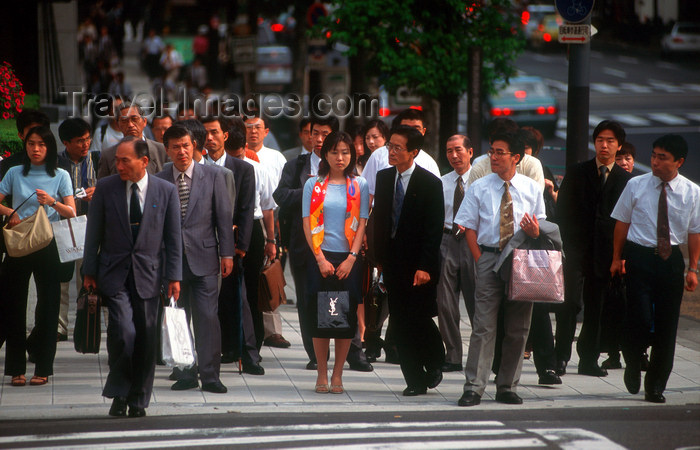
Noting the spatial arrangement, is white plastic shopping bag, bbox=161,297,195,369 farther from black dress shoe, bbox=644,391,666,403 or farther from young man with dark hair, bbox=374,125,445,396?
black dress shoe, bbox=644,391,666,403

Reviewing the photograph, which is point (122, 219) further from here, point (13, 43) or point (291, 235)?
point (13, 43)

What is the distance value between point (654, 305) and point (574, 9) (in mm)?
3630

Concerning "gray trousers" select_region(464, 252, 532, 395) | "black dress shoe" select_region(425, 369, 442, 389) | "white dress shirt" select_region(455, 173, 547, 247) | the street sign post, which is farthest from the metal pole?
"black dress shoe" select_region(425, 369, 442, 389)

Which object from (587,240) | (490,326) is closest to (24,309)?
(490,326)

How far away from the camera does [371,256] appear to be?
7.90 meters

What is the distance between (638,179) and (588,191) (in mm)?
809

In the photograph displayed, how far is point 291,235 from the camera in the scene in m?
8.57

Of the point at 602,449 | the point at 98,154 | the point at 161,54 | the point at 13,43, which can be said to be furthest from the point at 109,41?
the point at 602,449

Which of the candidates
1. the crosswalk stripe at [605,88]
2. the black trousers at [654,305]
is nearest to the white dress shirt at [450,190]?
the black trousers at [654,305]

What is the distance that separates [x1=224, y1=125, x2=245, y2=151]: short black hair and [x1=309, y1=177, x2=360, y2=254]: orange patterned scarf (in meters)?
1.31

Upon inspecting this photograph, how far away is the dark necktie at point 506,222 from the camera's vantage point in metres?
7.35

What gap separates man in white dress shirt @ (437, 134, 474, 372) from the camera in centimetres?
863

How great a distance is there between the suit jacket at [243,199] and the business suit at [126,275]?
1.22 metres

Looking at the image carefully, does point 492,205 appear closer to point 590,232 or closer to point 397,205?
point 397,205
